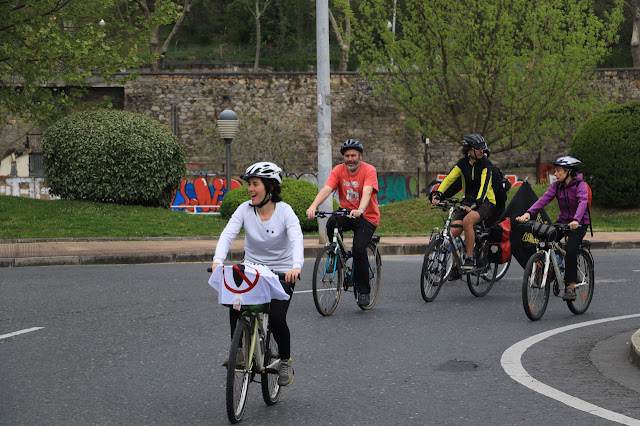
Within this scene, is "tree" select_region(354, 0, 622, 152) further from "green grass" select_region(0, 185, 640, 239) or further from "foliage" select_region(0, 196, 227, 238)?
"foliage" select_region(0, 196, 227, 238)

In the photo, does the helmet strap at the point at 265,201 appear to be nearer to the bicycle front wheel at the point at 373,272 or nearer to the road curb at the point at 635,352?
the road curb at the point at 635,352

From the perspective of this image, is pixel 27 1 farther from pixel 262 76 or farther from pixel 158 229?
pixel 262 76

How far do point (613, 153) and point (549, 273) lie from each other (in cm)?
1445

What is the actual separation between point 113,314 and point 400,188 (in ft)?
112

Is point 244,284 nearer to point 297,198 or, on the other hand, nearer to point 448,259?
point 448,259

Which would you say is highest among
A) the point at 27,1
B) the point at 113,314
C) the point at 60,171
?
the point at 27,1

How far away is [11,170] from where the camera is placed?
142 ft

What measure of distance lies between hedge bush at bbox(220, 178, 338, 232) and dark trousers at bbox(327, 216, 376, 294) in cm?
1094

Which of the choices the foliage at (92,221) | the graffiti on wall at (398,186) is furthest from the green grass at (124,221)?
the graffiti on wall at (398,186)

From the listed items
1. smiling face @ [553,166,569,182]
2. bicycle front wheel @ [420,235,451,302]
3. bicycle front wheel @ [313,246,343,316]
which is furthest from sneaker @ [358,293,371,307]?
smiling face @ [553,166,569,182]

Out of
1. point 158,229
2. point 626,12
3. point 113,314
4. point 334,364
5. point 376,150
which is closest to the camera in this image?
point 334,364

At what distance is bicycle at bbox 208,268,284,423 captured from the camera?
16.7 ft

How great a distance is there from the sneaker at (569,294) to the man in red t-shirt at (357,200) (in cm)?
209


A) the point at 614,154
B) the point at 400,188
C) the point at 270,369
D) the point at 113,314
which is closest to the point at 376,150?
the point at 400,188
